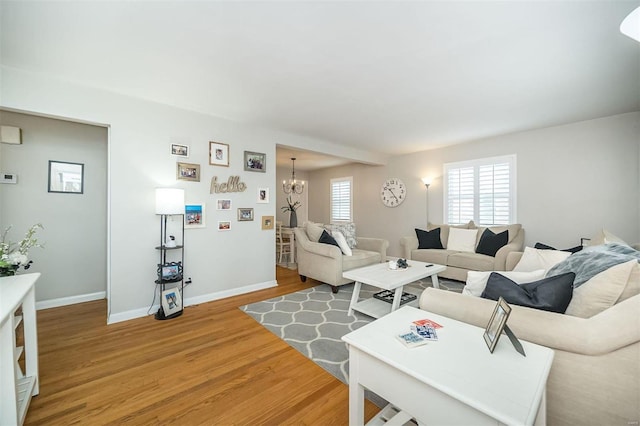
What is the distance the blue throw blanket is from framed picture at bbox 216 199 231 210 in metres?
3.52

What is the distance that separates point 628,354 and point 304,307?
8.77 feet

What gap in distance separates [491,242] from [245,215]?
12.6 ft

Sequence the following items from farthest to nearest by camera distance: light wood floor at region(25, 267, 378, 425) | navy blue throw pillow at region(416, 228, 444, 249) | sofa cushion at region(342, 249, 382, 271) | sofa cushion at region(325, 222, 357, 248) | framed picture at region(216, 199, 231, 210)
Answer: navy blue throw pillow at region(416, 228, 444, 249)
sofa cushion at region(325, 222, 357, 248)
sofa cushion at region(342, 249, 382, 271)
framed picture at region(216, 199, 231, 210)
light wood floor at region(25, 267, 378, 425)

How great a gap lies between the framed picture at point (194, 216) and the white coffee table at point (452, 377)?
2804 millimetres

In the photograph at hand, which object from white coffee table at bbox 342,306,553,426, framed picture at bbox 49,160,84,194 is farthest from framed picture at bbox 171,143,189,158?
white coffee table at bbox 342,306,553,426

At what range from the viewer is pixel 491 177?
4613 millimetres

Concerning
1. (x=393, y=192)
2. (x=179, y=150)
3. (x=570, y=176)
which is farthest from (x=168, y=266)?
(x=570, y=176)

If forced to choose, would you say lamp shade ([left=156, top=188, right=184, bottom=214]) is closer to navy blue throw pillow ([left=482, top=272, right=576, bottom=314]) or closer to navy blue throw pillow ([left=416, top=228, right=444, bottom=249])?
navy blue throw pillow ([left=482, top=272, right=576, bottom=314])

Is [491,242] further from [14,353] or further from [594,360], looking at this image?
[14,353]

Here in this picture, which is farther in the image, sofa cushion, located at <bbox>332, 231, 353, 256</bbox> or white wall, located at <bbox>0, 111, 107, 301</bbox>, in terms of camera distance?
sofa cushion, located at <bbox>332, 231, 353, 256</bbox>

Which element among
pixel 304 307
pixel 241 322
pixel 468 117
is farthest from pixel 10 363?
pixel 468 117

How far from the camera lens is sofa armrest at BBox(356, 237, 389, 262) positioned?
4465 mm

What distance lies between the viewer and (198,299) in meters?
3.41

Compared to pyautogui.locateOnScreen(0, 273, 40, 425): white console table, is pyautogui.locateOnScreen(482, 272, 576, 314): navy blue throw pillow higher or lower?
higher
